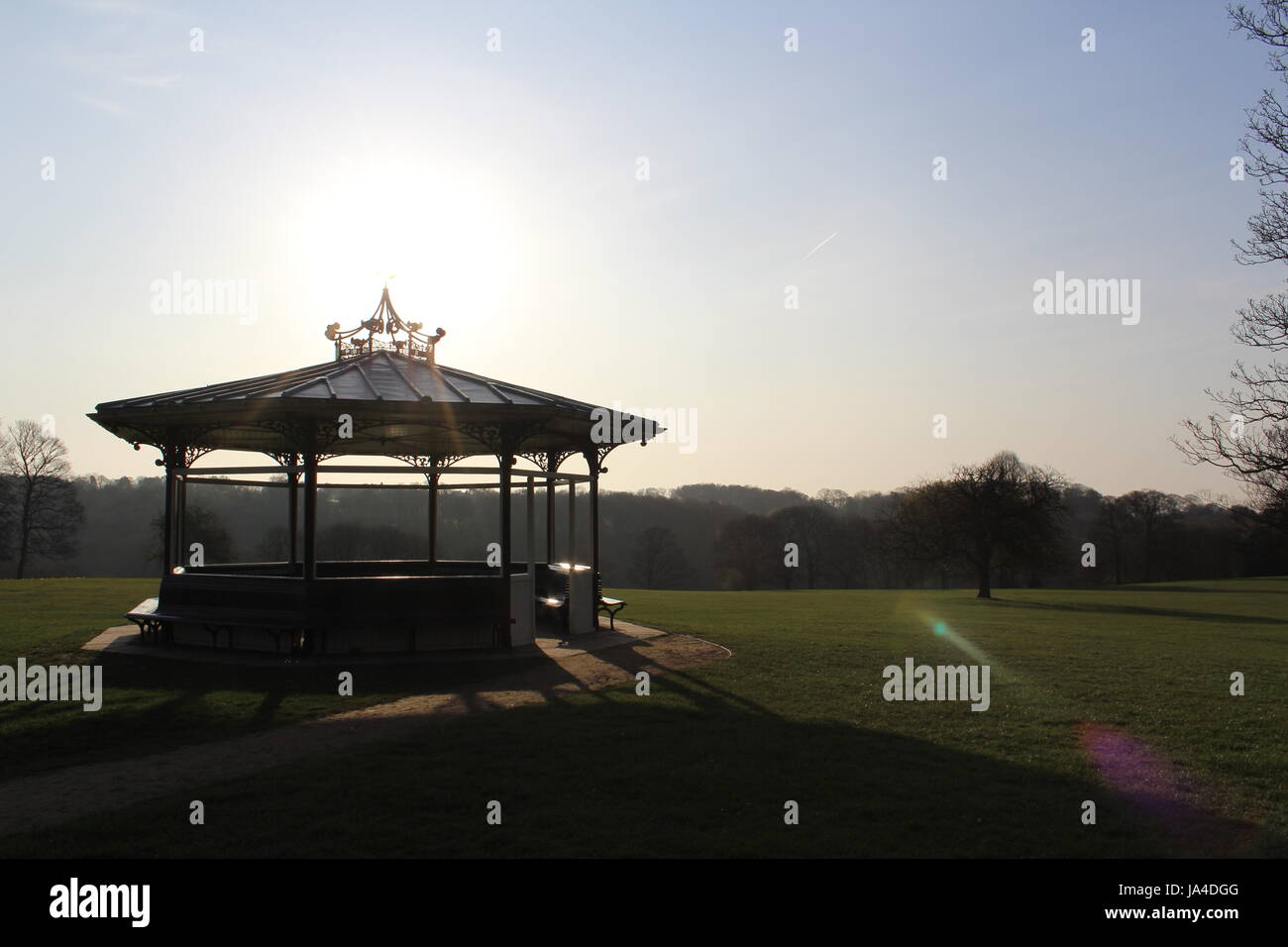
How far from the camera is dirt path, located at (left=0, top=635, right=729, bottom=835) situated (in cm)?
608

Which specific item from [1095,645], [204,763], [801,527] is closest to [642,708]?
[204,763]

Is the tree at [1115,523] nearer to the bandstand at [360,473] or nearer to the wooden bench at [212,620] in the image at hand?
Answer: the bandstand at [360,473]

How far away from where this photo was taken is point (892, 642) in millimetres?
16000

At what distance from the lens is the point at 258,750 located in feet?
24.5

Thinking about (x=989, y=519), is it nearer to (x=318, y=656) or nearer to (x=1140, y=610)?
(x=1140, y=610)

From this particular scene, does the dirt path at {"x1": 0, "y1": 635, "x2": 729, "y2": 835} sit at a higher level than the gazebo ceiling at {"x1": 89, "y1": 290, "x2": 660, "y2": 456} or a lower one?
lower

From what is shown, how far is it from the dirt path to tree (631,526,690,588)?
50675mm

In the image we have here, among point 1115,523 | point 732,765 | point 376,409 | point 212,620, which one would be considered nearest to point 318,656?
point 212,620

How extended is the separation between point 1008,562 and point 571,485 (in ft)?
99.7

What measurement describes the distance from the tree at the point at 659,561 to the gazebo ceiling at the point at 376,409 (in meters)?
46.6

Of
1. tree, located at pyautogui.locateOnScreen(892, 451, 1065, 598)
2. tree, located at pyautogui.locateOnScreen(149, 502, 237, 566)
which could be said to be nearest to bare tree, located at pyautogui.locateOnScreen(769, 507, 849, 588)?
tree, located at pyautogui.locateOnScreen(892, 451, 1065, 598)

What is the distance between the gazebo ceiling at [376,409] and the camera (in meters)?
12.1

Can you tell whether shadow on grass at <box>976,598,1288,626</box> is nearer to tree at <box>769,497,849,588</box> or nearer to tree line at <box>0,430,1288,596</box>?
tree line at <box>0,430,1288,596</box>
